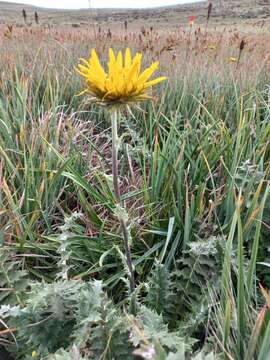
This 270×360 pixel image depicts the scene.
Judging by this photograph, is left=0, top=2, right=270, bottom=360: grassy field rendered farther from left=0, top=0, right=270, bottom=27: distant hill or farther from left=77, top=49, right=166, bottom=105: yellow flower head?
left=0, top=0, right=270, bottom=27: distant hill

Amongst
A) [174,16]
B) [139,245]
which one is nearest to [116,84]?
[139,245]

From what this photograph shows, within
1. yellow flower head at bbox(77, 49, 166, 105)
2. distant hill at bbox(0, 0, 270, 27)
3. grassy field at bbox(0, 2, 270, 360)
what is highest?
yellow flower head at bbox(77, 49, 166, 105)

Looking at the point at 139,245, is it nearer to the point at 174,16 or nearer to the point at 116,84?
the point at 116,84

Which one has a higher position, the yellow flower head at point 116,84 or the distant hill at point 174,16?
the yellow flower head at point 116,84

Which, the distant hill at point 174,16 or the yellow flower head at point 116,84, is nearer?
the yellow flower head at point 116,84

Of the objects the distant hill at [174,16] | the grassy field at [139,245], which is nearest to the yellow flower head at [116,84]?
the grassy field at [139,245]

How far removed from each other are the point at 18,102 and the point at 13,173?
0.67 metres

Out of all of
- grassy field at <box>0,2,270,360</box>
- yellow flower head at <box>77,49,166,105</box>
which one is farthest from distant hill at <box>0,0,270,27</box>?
yellow flower head at <box>77,49,166,105</box>

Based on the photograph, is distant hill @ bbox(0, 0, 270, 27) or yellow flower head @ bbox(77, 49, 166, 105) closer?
yellow flower head @ bbox(77, 49, 166, 105)

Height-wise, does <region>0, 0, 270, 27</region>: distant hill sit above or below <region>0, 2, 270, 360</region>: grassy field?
below

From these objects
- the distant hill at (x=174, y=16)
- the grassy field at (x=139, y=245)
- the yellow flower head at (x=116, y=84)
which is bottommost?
the distant hill at (x=174, y=16)

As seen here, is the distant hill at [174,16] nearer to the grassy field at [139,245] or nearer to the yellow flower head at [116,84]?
the grassy field at [139,245]

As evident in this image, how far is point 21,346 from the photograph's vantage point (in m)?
1.47

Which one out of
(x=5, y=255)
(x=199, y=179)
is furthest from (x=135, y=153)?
(x=5, y=255)
